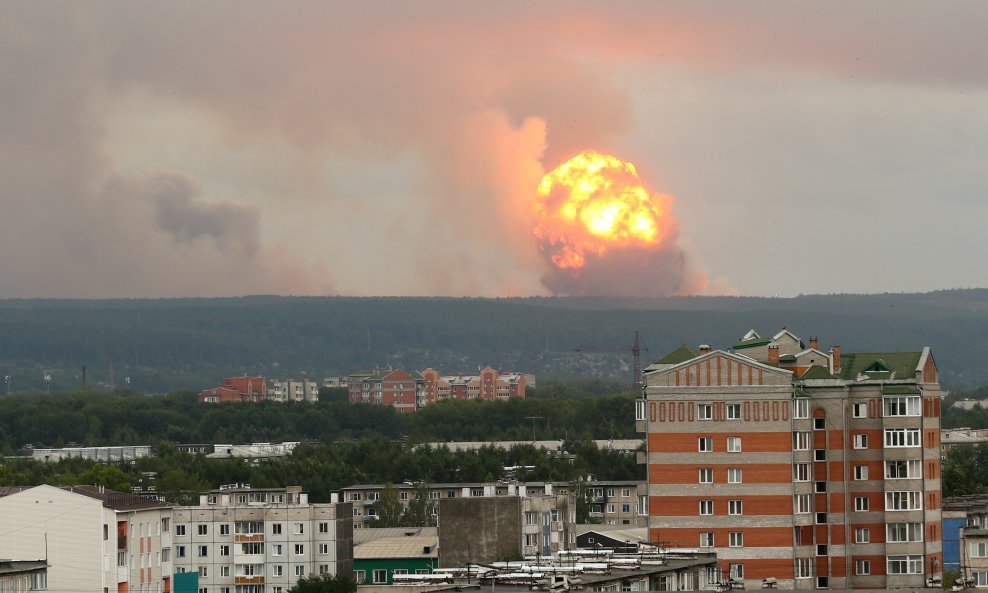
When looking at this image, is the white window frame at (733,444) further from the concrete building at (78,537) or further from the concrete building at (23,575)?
the concrete building at (23,575)

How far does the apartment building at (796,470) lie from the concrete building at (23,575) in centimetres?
2777

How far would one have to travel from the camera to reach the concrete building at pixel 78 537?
10300cm

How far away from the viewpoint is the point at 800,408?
111 metres

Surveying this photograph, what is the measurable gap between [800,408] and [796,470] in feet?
9.55

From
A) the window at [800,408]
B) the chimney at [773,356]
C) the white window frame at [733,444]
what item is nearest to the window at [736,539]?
the white window frame at [733,444]

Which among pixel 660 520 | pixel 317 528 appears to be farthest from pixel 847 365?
pixel 317 528

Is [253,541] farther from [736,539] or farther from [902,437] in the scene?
[902,437]

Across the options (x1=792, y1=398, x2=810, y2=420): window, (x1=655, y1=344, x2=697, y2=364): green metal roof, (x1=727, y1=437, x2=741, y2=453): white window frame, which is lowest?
(x1=727, y1=437, x2=741, y2=453): white window frame

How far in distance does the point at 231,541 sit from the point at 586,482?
6567cm

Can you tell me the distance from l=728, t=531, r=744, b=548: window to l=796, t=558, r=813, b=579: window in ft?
9.87

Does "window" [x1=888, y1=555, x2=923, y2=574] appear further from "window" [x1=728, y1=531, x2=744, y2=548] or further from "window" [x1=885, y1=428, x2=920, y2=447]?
"window" [x1=728, y1=531, x2=744, y2=548]

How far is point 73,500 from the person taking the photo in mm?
105250

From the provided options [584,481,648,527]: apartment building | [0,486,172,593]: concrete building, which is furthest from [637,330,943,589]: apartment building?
[584,481,648,527]: apartment building

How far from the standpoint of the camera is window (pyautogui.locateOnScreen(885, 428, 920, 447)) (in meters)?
111
